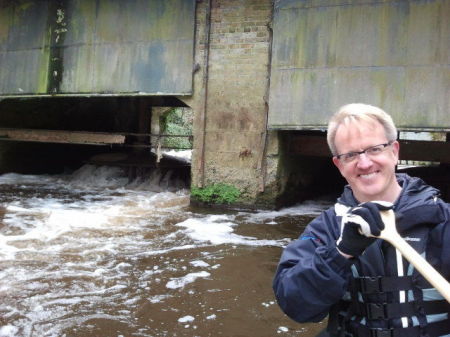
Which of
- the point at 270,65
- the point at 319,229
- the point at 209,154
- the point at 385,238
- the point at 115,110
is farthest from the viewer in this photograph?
the point at 115,110

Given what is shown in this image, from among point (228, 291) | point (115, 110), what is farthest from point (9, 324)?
point (115, 110)

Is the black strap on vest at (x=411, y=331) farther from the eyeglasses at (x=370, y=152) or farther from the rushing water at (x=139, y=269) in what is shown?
the rushing water at (x=139, y=269)

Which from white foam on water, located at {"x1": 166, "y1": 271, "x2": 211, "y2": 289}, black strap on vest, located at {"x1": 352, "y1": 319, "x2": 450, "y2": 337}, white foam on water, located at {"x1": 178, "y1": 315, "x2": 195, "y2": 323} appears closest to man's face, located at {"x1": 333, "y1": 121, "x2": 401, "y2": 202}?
black strap on vest, located at {"x1": 352, "y1": 319, "x2": 450, "y2": 337}

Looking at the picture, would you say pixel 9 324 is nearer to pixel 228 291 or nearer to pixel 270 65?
pixel 228 291

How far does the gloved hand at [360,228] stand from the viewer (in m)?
1.31

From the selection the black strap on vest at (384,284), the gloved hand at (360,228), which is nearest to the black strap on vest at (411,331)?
the black strap on vest at (384,284)

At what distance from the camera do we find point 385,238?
1.38 metres

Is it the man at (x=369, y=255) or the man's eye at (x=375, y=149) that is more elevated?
the man's eye at (x=375, y=149)

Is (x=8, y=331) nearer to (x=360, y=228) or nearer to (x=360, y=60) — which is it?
(x=360, y=228)

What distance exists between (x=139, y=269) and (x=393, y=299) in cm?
319

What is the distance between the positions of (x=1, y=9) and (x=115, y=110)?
15.3 ft

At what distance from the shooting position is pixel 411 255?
137 cm

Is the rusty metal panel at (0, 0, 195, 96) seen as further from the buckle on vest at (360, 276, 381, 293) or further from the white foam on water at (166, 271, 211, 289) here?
the buckle on vest at (360, 276, 381, 293)

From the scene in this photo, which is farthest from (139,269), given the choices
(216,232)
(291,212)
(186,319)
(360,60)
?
(360,60)
